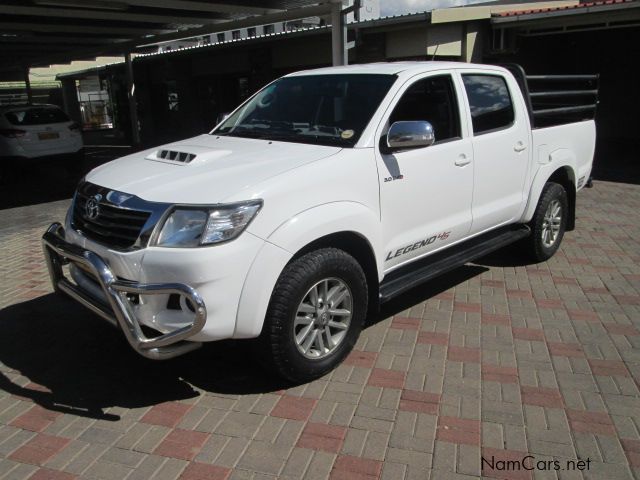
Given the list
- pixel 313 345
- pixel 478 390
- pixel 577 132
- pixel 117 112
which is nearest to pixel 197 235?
pixel 313 345

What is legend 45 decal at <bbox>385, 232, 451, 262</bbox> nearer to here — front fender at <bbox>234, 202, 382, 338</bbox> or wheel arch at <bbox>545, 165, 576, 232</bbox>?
front fender at <bbox>234, 202, 382, 338</bbox>

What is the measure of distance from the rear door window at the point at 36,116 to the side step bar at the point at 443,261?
10.5m

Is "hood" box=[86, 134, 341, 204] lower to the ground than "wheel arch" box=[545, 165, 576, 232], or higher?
higher

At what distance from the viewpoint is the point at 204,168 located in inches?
133

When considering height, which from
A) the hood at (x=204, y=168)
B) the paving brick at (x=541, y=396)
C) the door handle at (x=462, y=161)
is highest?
the hood at (x=204, y=168)

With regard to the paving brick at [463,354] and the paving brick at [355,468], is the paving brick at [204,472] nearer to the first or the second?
the paving brick at [355,468]

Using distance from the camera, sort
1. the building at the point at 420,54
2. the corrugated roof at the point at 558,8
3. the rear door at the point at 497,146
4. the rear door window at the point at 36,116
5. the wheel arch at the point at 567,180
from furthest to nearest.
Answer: the building at the point at 420,54, the rear door window at the point at 36,116, the corrugated roof at the point at 558,8, the wheel arch at the point at 567,180, the rear door at the point at 497,146

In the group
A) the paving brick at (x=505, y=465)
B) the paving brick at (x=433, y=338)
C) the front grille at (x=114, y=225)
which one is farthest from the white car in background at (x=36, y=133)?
the paving brick at (x=505, y=465)

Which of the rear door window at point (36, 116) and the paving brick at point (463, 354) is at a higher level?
the rear door window at point (36, 116)

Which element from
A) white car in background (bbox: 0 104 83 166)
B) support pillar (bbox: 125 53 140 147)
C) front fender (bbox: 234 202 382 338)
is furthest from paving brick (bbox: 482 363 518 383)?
support pillar (bbox: 125 53 140 147)

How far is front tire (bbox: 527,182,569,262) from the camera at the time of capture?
546 centimetres

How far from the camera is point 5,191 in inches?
451

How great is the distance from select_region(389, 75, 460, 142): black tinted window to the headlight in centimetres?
170

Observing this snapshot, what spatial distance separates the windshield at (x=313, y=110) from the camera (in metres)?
3.83
